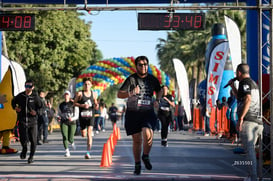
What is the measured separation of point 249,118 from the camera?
9.20m

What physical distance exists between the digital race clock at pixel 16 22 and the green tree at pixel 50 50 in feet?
85.0

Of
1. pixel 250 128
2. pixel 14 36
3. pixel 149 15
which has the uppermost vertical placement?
pixel 14 36

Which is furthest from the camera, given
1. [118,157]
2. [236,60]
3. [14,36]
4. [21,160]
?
[14,36]

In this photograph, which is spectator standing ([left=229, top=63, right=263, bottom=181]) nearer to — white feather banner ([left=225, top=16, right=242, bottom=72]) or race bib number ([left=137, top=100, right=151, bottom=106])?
race bib number ([left=137, top=100, right=151, bottom=106])

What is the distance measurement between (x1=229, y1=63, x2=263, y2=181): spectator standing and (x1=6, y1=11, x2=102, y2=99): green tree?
30820 millimetres

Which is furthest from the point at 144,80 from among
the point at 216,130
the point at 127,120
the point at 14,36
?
the point at 14,36

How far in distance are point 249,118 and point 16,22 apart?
20.6 feet

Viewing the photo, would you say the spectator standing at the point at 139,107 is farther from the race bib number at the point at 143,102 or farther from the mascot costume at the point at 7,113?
the mascot costume at the point at 7,113

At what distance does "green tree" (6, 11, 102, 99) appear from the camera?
1593 inches

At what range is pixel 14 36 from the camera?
132 ft

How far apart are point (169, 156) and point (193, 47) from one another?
4300 centimetres

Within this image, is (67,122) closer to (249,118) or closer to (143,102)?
(143,102)

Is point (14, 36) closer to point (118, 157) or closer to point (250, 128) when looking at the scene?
point (118, 157)

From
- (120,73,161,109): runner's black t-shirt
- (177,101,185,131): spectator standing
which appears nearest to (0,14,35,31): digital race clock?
(120,73,161,109): runner's black t-shirt
